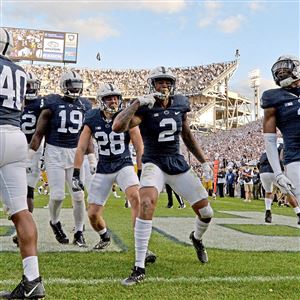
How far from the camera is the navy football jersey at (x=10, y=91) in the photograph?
3625mm

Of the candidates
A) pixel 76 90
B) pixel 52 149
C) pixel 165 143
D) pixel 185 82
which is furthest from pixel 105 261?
pixel 185 82

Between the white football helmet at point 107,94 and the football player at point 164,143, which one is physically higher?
the white football helmet at point 107,94

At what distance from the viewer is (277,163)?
14.4 ft

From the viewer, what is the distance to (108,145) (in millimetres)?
5766

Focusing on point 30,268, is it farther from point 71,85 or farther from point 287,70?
point 71,85

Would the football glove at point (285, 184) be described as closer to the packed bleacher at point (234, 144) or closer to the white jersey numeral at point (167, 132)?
the white jersey numeral at point (167, 132)

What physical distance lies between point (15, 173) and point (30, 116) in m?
3.02

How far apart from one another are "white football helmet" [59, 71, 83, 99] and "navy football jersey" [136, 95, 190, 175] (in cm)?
179

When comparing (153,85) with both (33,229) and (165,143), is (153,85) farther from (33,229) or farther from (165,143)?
(33,229)

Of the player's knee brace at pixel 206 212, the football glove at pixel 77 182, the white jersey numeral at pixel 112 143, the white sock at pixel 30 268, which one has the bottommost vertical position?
the white sock at pixel 30 268

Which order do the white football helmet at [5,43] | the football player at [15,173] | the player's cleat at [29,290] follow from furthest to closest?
the white football helmet at [5,43] < the football player at [15,173] < the player's cleat at [29,290]

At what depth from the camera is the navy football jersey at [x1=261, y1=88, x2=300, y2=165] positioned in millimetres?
4258

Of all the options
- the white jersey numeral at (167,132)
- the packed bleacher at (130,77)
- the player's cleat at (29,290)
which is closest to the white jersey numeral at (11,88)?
the player's cleat at (29,290)

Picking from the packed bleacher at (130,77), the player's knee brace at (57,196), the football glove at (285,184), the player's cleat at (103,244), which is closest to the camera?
the football glove at (285,184)
